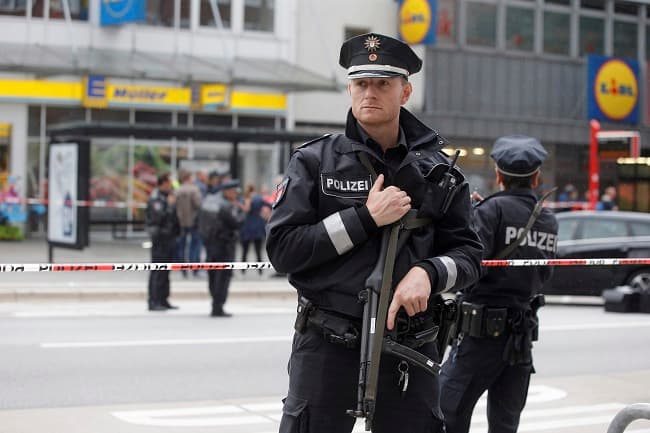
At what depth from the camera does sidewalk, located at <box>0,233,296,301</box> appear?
1562cm

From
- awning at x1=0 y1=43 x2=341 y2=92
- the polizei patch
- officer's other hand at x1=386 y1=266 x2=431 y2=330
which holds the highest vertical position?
awning at x1=0 y1=43 x2=341 y2=92

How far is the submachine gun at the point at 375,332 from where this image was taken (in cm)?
358

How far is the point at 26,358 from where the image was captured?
9305 millimetres

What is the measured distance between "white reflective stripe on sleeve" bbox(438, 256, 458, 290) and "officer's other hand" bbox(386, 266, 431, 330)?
0.11 metres

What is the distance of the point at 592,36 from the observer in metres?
37.2

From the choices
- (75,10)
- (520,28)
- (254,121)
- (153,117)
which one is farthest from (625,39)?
(75,10)

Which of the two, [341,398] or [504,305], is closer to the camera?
[341,398]

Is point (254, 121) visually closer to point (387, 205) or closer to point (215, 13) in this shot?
point (215, 13)

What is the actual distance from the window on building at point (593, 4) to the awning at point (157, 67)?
1292 cm

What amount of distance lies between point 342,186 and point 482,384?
1.96m

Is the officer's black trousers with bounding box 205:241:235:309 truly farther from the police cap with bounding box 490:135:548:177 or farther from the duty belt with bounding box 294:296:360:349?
the duty belt with bounding box 294:296:360:349

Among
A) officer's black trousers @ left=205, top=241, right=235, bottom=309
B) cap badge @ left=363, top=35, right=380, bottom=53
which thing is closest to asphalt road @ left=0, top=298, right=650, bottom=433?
officer's black trousers @ left=205, top=241, right=235, bottom=309

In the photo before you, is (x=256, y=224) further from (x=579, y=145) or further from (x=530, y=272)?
(x=579, y=145)

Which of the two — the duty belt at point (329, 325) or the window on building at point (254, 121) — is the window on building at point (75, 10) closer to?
the window on building at point (254, 121)
